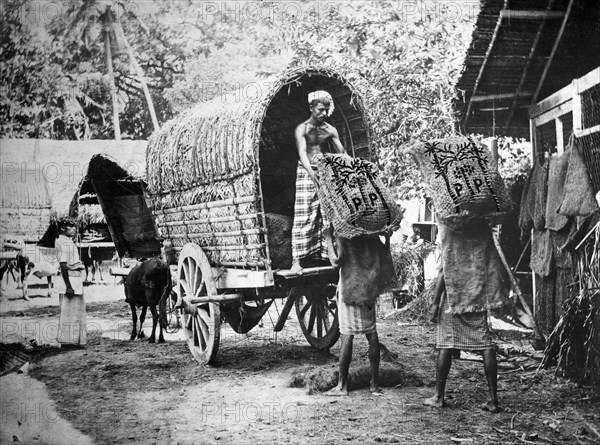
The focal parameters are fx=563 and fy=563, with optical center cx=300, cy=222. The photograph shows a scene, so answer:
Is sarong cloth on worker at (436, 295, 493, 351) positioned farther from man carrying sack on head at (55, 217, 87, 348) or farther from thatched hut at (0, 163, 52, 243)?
thatched hut at (0, 163, 52, 243)

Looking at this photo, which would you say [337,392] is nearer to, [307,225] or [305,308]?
[307,225]

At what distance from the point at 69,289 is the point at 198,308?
120 centimetres

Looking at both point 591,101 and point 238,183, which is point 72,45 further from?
point 591,101

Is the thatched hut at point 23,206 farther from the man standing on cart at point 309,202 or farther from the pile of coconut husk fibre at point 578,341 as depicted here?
the pile of coconut husk fibre at point 578,341

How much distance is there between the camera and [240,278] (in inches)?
190

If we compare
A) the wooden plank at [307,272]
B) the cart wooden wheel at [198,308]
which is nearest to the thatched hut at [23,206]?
the cart wooden wheel at [198,308]

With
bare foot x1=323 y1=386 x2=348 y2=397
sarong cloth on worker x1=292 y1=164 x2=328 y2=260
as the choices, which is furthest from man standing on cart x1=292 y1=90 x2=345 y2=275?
bare foot x1=323 y1=386 x2=348 y2=397

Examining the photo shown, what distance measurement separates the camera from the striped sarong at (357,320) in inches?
159

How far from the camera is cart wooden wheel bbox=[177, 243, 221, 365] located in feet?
16.3

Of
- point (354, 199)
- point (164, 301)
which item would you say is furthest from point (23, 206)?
point (354, 199)

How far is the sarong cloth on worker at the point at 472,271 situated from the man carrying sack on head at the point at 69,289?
2.89m

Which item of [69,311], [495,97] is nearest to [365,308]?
[69,311]

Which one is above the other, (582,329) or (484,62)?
(484,62)

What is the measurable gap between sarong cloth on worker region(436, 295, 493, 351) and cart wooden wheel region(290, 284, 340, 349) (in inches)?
70.2
